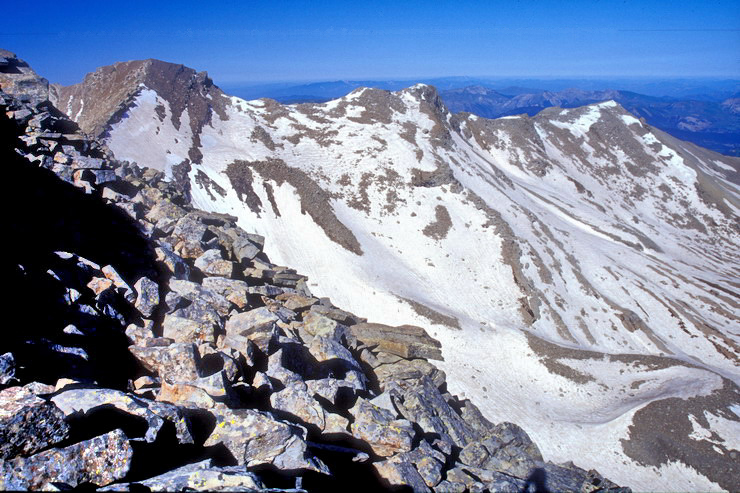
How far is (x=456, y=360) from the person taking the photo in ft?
114

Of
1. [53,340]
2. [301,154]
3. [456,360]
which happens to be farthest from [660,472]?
[301,154]

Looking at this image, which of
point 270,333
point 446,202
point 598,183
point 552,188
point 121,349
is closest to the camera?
point 121,349

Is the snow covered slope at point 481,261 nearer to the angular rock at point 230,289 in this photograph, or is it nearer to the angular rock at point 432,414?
the angular rock at point 432,414

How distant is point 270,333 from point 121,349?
549 cm

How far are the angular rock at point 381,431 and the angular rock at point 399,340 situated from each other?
12.0m

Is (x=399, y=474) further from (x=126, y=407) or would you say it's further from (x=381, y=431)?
(x=126, y=407)

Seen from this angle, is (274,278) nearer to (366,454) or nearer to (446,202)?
(366,454)

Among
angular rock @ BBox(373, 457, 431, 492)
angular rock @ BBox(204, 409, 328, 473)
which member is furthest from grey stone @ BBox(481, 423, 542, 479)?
angular rock @ BBox(204, 409, 328, 473)

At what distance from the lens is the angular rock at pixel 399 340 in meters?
28.8

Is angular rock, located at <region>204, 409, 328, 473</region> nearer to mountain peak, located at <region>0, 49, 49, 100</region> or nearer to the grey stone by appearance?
the grey stone

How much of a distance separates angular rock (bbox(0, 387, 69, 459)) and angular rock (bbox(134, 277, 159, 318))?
773 centimetres

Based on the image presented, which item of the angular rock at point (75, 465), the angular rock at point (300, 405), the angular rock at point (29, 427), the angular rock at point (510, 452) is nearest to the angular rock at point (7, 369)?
the angular rock at point (29, 427)

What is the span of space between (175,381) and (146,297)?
515cm

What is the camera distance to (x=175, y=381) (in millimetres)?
12289
